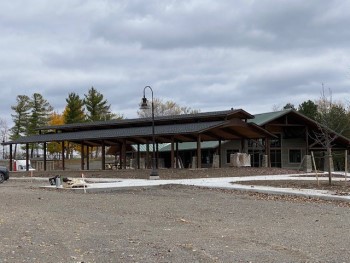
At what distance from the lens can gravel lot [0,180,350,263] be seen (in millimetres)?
7914

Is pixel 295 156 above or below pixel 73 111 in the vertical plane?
below

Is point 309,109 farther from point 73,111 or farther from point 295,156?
point 73,111

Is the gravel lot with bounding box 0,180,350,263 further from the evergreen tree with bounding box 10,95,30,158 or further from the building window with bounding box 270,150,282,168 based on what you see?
the evergreen tree with bounding box 10,95,30,158

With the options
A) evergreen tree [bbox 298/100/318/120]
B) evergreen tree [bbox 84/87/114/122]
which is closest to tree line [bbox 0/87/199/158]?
evergreen tree [bbox 84/87/114/122]

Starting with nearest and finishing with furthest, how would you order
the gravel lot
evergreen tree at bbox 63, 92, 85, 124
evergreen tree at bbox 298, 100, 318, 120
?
1. the gravel lot
2. evergreen tree at bbox 298, 100, 318, 120
3. evergreen tree at bbox 63, 92, 85, 124

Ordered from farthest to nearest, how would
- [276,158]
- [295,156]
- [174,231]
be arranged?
[295,156]
[276,158]
[174,231]

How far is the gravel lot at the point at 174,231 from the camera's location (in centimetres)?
791

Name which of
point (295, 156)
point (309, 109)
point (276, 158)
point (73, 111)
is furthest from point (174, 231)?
point (73, 111)

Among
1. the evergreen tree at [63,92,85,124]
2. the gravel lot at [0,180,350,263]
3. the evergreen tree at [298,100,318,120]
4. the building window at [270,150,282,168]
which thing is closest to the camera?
the gravel lot at [0,180,350,263]

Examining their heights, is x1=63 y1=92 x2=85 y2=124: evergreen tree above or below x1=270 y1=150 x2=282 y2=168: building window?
above

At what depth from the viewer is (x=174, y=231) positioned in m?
10.6

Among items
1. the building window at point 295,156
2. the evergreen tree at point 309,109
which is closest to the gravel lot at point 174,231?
the building window at point 295,156

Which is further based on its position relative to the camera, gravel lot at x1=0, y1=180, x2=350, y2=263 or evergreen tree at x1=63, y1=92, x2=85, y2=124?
evergreen tree at x1=63, y1=92, x2=85, y2=124

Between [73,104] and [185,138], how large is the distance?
1493 inches
